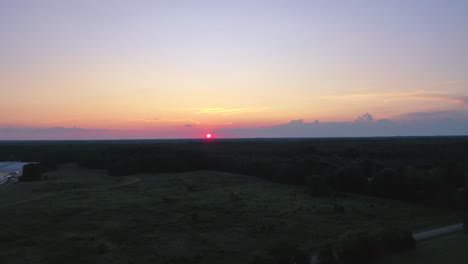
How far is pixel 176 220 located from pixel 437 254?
57.4ft

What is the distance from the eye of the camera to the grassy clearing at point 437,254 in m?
25.4

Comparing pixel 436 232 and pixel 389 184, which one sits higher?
pixel 389 184

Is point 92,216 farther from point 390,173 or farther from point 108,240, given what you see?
point 390,173

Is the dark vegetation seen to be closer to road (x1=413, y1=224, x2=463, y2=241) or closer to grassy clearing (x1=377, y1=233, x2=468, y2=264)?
grassy clearing (x1=377, y1=233, x2=468, y2=264)

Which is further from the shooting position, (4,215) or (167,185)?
(167,185)

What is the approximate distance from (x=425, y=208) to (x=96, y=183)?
35391mm

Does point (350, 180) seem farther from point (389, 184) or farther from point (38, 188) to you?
point (38, 188)

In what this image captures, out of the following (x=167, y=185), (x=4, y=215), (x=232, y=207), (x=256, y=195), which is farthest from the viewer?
(x=167, y=185)

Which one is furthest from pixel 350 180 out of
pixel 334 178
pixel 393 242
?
pixel 393 242

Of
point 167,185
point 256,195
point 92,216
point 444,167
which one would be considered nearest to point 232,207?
point 256,195

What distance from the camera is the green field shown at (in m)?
27.3

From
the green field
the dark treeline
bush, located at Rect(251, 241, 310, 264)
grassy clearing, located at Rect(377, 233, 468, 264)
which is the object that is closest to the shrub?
grassy clearing, located at Rect(377, 233, 468, 264)

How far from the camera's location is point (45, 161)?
267 ft

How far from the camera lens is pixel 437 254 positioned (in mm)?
26250
